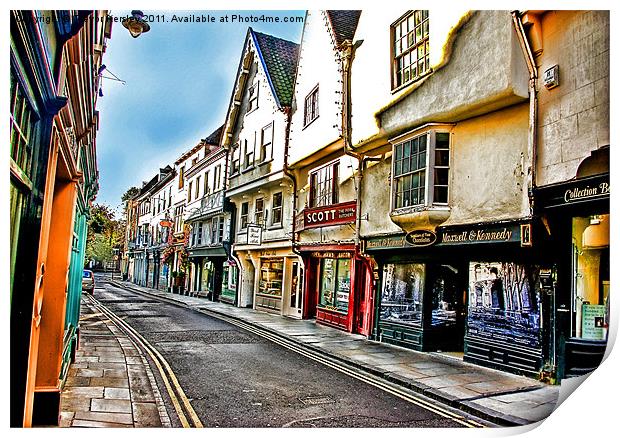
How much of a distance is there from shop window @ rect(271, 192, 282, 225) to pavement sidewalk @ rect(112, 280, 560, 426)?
6.60 meters

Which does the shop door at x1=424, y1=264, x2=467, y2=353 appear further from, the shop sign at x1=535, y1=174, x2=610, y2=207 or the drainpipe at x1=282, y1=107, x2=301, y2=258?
the drainpipe at x1=282, y1=107, x2=301, y2=258

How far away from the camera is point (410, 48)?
9.44m

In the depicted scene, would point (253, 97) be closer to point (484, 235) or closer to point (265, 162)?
point (265, 162)

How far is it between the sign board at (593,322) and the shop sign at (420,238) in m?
2.93

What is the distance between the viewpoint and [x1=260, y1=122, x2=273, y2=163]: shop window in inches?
700

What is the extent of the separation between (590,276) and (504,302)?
1.79m

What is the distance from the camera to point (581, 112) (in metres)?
6.09

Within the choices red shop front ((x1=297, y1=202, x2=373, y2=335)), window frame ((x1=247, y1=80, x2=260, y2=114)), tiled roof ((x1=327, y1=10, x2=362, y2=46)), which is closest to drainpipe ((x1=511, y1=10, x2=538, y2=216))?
tiled roof ((x1=327, y1=10, x2=362, y2=46))

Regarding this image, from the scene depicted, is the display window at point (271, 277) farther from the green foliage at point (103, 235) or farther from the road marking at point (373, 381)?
the green foliage at point (103, 235)

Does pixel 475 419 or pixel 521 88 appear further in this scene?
pixel 521 88
